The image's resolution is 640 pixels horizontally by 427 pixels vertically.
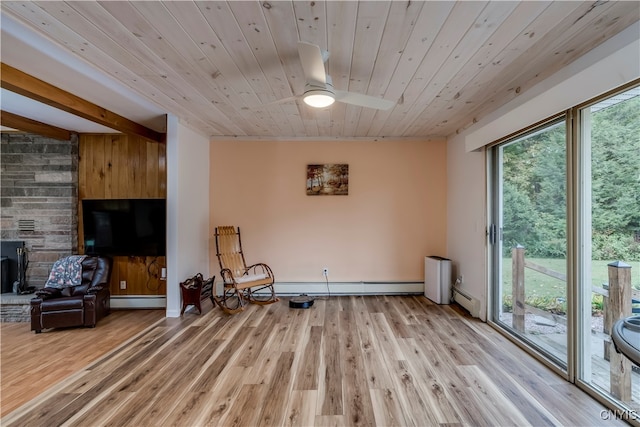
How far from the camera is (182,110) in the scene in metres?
3.28

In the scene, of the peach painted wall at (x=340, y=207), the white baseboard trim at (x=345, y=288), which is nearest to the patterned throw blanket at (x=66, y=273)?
the peach painted wall at (x=340, y=207)

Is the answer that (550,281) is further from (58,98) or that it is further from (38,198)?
(38,198)

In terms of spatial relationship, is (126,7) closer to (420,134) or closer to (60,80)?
(60,80)

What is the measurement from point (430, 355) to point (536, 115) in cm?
236

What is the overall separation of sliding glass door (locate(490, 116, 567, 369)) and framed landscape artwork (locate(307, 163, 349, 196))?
2.07 metres

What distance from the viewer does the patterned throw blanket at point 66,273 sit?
3.55m

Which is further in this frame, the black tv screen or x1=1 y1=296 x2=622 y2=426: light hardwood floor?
the black tv screen

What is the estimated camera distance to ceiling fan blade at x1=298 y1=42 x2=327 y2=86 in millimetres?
1619

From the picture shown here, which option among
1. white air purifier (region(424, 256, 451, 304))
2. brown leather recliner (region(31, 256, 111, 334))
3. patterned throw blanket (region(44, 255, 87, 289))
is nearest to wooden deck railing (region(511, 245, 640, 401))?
white air purifier (region(424, 256, 451, 304))

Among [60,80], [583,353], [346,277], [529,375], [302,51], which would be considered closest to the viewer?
[302,51]

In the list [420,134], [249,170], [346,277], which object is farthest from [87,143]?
[420,134]

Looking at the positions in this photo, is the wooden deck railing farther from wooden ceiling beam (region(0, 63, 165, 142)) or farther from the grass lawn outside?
wooden ceiling beam (region(0, 63, 165, 142))

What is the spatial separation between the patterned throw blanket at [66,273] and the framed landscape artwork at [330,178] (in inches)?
138

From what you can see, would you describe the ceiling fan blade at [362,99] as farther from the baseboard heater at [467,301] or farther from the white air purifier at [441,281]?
the baseboard heater at [467,301]
